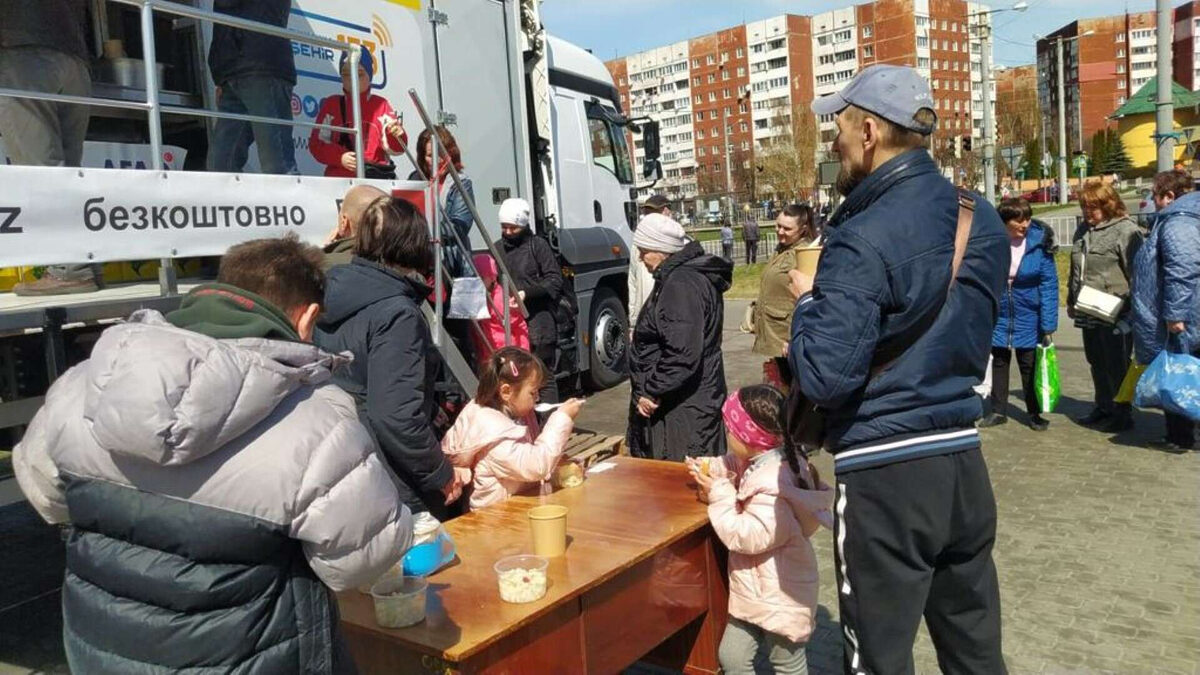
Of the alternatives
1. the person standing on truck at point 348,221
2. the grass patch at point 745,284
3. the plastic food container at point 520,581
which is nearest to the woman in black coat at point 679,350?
the person standing on truck at point 348,221

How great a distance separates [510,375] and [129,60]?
10.9 feet

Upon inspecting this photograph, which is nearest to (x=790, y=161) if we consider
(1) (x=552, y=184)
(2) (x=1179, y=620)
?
(1) (x=552, y=184)

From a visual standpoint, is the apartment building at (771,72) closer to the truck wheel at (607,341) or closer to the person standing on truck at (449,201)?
the truck wheel at (607,341)

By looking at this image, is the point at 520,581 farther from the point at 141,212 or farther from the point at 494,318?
the point at 494,318

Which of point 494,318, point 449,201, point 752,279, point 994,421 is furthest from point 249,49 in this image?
point 752,279

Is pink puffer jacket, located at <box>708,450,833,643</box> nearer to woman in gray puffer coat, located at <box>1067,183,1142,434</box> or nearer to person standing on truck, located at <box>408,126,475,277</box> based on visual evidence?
person standing on truck, located at <box>408,126,475,277</box>

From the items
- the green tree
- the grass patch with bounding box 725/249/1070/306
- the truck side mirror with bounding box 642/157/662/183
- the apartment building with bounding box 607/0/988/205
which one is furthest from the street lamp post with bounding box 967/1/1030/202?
the apartment building with bounding box 607/0/988/205

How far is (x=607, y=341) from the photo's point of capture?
362 inches

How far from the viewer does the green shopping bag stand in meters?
7.00

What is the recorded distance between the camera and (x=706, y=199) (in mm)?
80562

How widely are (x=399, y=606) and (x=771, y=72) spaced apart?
104 meters

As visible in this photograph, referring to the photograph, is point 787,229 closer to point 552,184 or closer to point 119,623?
point 552,184

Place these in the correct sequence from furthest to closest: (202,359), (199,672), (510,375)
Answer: (510,375) < (199,672) < (202,359)

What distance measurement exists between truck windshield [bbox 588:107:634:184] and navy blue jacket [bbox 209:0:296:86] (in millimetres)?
4734
